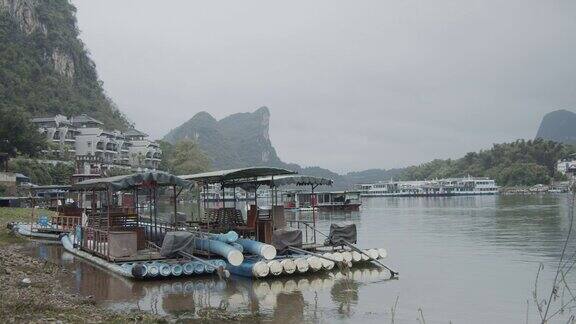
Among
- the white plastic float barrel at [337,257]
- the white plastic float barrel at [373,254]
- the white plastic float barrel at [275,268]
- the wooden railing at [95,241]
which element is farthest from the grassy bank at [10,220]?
the white plastic float barrel at [373,254]

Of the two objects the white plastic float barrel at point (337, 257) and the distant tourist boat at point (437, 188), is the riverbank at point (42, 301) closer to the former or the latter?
the white plastic float barrel at point (337, 257)

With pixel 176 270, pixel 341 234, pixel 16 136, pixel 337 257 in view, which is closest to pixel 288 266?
pixel 337 257

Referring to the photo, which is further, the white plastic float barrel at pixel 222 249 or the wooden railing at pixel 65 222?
the wooden railing at pixel 65 222

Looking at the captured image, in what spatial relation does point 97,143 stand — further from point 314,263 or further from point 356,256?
point 314,263

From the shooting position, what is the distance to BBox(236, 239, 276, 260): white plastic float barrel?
58.2 ft

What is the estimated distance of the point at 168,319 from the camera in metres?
11.7

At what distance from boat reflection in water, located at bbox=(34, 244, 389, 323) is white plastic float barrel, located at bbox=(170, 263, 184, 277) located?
0.24 meters

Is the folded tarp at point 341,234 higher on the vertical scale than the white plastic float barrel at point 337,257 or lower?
higher

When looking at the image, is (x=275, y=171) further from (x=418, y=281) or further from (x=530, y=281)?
(x=530, y=281)

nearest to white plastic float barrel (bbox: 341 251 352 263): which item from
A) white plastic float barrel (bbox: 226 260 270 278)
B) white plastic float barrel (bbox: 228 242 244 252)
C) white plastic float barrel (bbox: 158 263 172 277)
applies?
white plastic float barrel (bbox: 226 260 270 278)

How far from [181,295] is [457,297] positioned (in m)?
7.51

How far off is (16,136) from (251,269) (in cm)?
4836

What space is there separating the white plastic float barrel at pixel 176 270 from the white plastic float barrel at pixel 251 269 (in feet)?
5.82

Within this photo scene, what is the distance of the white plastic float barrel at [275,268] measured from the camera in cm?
1697
